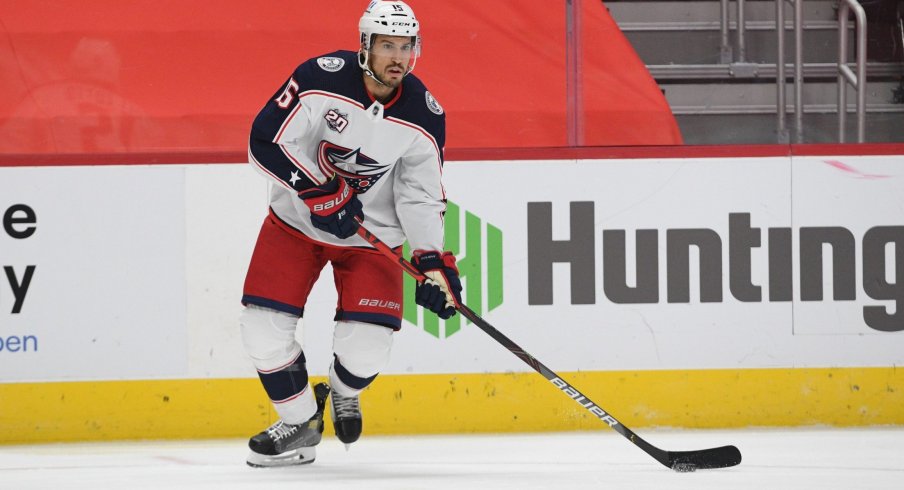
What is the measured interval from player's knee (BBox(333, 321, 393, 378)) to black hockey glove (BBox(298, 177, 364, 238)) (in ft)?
0.81

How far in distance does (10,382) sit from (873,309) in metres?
2.51

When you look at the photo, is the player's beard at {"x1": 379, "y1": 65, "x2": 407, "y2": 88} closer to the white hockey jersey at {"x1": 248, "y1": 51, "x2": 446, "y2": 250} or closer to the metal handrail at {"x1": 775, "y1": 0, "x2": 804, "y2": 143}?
the white hockey jersey at {"x1": 248, "y1": 51, "x2": 446, "y2": 250}

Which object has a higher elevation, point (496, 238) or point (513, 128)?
point (513, 128)

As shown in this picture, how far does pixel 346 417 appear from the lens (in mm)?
3189

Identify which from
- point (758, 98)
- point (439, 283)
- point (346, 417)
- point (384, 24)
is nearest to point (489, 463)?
point (346, 417)

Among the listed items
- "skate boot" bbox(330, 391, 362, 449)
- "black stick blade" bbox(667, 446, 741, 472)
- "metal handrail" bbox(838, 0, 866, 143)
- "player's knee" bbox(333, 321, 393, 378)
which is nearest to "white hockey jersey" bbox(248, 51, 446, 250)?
"player's knee" bbox(333, 321, 393, 378)

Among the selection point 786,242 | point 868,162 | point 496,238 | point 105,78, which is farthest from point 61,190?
point 868,162

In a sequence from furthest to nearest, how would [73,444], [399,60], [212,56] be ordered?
[212,56], [73,444], [399,60]

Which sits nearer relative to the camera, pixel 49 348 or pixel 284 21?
pixel 49 348

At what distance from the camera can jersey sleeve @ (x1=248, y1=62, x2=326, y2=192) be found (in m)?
3.00

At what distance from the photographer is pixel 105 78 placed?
12.7ft

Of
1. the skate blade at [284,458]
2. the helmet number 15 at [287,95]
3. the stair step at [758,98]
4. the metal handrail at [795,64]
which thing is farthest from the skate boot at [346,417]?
the metal handrail at [795,64]

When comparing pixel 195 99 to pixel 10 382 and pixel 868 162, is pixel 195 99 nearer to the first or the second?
pixel 10 382

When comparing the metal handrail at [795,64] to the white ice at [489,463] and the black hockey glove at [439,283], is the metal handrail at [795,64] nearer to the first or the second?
the white ice at [489,463]
